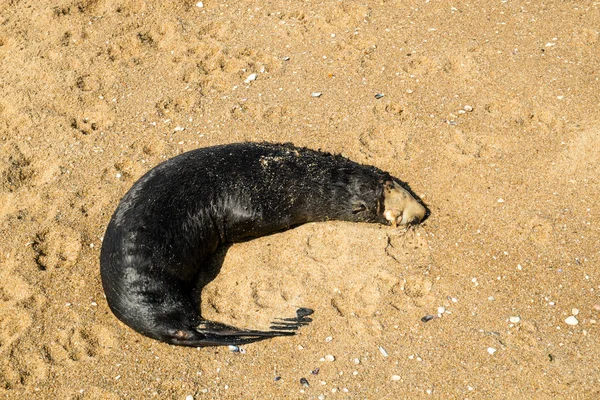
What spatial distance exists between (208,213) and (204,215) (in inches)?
2.0

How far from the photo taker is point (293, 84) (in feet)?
23.7

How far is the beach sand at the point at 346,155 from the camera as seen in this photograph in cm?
471

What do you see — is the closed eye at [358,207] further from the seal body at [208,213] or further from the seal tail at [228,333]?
the seal tail at [228,333]

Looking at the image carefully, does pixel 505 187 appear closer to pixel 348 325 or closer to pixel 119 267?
pixel 348 325

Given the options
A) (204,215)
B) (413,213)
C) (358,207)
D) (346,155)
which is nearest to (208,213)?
(204,215)

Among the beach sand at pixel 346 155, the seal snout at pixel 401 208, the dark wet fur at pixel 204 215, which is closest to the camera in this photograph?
the beach sand at pixel 346 155

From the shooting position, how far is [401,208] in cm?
567

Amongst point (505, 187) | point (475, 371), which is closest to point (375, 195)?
point (505, 187)

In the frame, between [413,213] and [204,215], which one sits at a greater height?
[204,215]

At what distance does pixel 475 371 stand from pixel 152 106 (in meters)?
4.53

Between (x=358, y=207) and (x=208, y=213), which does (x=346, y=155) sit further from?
(x=208, y=213)

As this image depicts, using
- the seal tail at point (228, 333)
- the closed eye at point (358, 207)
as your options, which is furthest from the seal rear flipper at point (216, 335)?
the closed eye at point (358, 207)

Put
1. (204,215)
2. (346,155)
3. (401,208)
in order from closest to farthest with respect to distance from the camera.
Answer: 1. (204,215)
2. (401,208)
3. (346,155)

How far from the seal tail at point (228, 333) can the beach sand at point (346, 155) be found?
10cm
